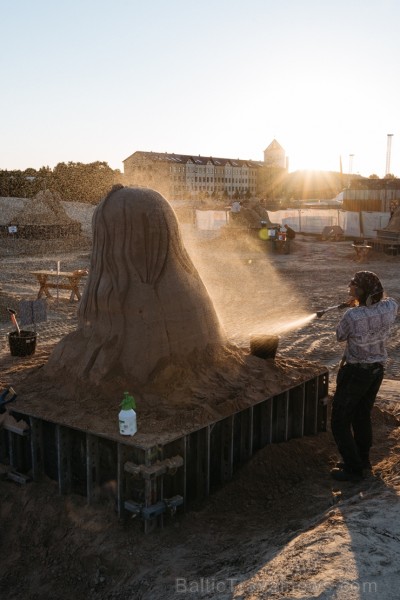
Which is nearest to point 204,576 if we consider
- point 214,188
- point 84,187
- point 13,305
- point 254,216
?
point 13,305

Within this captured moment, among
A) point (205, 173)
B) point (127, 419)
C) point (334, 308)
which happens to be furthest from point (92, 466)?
point (205, 173)

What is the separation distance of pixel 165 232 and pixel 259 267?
17.8 meters

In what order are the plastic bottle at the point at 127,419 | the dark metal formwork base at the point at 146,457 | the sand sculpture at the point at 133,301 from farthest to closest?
the sand sculpture at the point at 133,301, the plastic bottle at the point at 127,419, the dark metal formwork base at the point at 146,457

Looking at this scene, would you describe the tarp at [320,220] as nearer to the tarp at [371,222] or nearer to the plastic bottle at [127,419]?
the tarp at [371,222]

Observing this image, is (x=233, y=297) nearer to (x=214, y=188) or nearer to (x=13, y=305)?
(x=13, y=305)

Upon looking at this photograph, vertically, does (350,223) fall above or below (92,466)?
above

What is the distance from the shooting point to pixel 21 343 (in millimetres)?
8508

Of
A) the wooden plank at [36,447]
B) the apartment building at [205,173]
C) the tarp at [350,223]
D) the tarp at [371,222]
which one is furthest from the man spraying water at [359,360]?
the apartment building at [205,173]

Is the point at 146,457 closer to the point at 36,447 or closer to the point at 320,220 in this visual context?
the point at 36,447

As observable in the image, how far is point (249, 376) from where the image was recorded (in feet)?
22.1

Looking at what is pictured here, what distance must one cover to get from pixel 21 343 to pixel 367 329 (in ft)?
16.2

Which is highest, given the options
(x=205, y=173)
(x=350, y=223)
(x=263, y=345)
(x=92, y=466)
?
(x=205, y=173)

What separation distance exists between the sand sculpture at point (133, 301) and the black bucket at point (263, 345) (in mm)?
894

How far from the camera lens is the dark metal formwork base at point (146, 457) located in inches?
203
